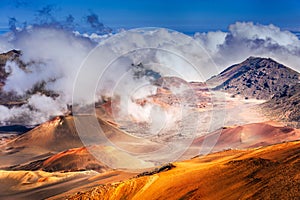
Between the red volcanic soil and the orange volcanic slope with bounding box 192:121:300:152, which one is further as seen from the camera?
the orange volcanic slope with bounding box 192:121:300:152

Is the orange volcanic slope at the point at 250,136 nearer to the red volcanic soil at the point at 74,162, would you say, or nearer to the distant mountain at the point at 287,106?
the red volcanic soil at the point at 74,162

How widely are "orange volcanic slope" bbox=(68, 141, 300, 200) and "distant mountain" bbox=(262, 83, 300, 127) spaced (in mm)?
116453

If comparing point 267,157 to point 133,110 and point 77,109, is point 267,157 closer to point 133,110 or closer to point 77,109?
point 133,110

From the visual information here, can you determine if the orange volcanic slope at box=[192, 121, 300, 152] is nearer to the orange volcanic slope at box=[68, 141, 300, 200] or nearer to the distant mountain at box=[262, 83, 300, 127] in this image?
the distant mountain at box=[262, 83, 300, 127]

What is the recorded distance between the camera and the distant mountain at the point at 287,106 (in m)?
155

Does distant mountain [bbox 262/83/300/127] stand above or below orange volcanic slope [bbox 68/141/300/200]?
above

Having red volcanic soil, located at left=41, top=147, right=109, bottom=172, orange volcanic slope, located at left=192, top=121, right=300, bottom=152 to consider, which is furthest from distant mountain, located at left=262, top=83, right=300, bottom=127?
red volcanic soil, located at left=41, top=147, right=109, bottom=172

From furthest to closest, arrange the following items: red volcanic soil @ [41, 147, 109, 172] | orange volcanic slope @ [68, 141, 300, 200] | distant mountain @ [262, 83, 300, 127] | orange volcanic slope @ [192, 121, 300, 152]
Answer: distant mountain @ [262, 83, 300, 127] → orange volcanic slope @ [192, 121, 300, 152] → red volcanic soil @ [41, 147, 109, 172] → orange volcanic slope @ [68, 141, 300, 200]

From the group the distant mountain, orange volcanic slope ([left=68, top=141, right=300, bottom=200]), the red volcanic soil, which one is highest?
the distant mountain

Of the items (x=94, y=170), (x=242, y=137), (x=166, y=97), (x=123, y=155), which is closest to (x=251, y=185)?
(x=94, y=170)

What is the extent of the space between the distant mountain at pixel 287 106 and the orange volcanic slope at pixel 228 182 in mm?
116453

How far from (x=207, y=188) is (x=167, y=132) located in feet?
371

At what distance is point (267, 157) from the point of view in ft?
107

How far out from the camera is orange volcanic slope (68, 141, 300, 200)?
26.1 metres
